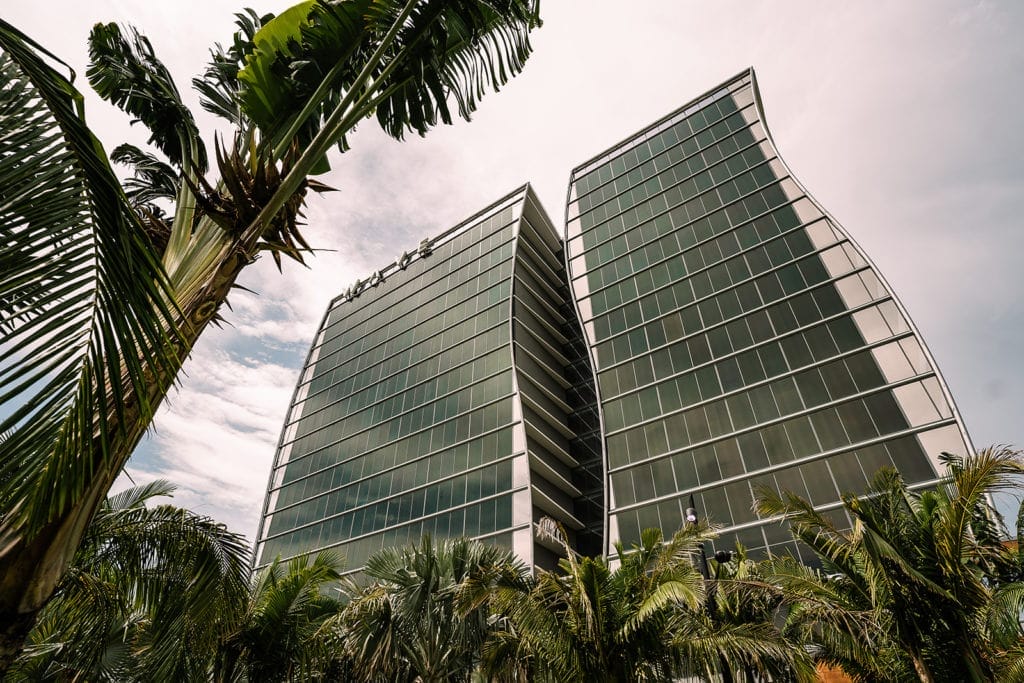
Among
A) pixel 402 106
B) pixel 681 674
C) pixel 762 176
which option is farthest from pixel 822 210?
pixel 402 106

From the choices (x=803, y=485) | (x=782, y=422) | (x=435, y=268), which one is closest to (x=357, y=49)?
(x=803, y=485)

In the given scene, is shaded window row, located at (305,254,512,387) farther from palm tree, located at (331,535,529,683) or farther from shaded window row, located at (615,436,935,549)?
palm tree, located at (331,535,529,683)

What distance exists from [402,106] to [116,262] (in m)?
3.48

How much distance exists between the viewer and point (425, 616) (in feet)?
37.3

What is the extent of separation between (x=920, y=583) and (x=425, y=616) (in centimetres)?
947

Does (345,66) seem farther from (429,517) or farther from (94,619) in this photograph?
(429,517)

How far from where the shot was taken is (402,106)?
193 inches

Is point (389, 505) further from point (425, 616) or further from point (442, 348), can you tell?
point (425, 616)

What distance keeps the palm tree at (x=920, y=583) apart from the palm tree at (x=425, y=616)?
244 inches

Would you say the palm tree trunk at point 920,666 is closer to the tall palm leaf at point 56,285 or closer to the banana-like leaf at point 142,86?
the tall palm leaf at point 56,285

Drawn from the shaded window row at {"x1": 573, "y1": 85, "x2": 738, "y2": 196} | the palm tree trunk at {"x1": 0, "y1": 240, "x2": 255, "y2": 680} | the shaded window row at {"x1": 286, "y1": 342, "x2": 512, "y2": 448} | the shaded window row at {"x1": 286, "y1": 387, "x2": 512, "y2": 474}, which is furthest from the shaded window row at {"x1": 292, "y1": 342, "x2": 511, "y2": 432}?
the palm tree trunk at {"x1": 0, "y1": 240, "x2": 255, "y2": 680}

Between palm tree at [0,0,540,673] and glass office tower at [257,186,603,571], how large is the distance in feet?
99.4

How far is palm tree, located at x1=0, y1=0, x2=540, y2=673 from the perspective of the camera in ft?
6.31

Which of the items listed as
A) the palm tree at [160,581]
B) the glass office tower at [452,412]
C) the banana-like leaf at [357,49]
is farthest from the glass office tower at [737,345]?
the banana-like leaf at [357,49]
